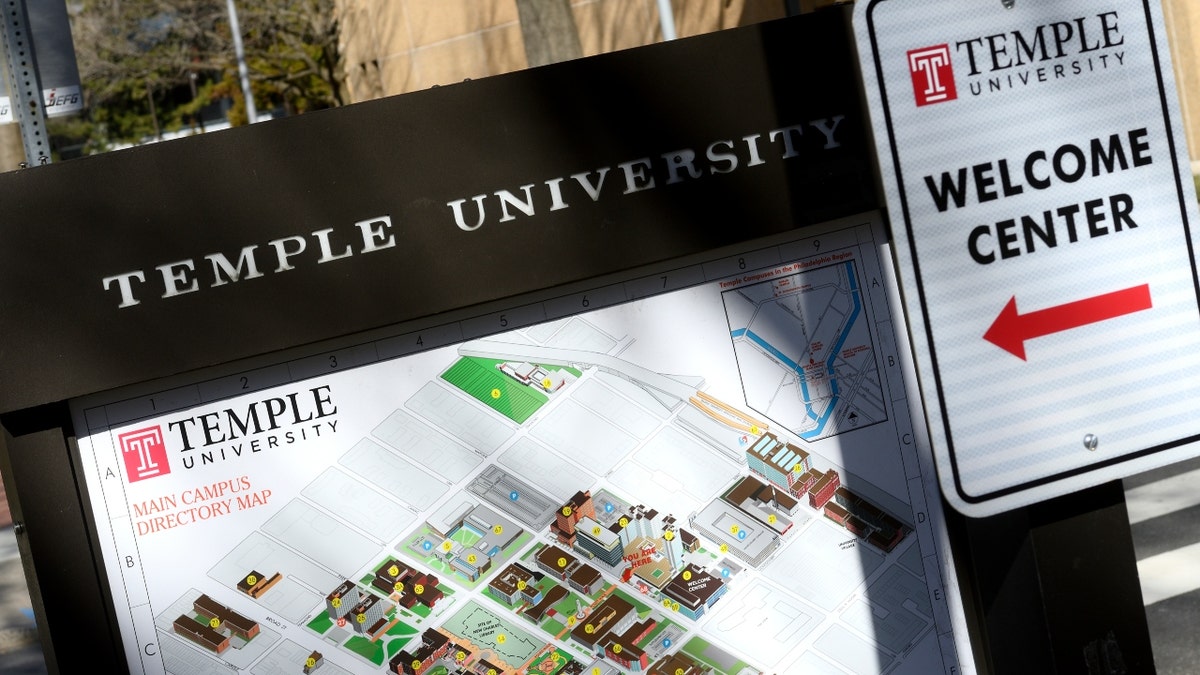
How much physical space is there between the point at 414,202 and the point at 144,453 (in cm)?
75

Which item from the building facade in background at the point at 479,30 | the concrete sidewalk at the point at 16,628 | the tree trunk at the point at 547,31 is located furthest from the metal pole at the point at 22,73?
the building facade in background at the point at 479,30

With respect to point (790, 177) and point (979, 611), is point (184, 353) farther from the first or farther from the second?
point (979, 611)

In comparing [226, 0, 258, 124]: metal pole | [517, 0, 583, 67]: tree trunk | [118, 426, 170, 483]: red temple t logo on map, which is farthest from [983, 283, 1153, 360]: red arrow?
[226, 0, 258, 124]: metal pole

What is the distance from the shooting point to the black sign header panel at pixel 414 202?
87.4 inches

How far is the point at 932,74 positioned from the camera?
1.94 m

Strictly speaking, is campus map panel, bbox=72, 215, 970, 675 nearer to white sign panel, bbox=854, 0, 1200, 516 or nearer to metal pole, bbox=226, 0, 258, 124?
white sign panel, bbox=854, 0, 1200, 516

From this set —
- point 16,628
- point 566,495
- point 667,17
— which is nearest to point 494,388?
point 566,495

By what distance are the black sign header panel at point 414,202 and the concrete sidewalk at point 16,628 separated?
478 centimetres

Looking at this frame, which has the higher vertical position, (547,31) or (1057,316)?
(547,31)

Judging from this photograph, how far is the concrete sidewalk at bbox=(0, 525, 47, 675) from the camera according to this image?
7254 mm

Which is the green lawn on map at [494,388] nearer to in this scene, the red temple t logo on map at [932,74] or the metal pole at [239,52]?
the red temple t logo on map at [932,74]

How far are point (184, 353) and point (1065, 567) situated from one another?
1689 millimetres

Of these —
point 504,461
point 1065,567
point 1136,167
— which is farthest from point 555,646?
point 1136,167

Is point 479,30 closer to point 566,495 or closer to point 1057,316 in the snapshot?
point 566,495
